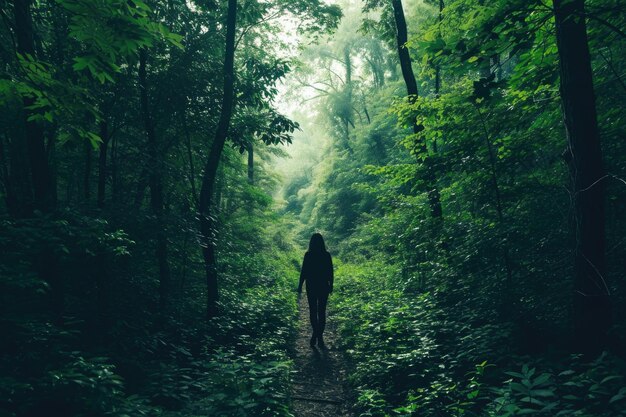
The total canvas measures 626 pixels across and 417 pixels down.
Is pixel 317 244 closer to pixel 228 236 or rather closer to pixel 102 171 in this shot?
pixel 228 236

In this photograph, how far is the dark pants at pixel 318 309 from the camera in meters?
7.40

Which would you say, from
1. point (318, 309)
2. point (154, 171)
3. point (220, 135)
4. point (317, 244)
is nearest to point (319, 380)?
point (318, 309)

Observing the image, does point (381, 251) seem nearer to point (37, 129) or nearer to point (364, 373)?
point (364, 373)

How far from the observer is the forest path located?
199 inches

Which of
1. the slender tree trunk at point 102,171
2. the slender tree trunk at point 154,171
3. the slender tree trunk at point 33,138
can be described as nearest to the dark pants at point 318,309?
the slender tree trunk at point 154,171

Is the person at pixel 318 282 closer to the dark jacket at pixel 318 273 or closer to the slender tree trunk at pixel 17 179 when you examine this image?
the dark jacket at pixel 318 273

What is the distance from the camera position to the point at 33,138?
4.17 meters

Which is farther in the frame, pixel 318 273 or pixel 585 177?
pixel 318 273

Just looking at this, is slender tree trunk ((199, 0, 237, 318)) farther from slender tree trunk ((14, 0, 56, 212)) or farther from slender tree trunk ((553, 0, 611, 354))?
slender tree trunk ((553, 0, 611, 354))

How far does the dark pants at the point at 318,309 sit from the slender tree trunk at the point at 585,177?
181 inches

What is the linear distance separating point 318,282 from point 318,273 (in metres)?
0.19

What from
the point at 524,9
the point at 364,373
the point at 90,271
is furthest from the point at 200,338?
the point at 524,9

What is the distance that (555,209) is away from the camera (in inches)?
207

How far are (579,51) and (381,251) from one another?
13.8 metres
